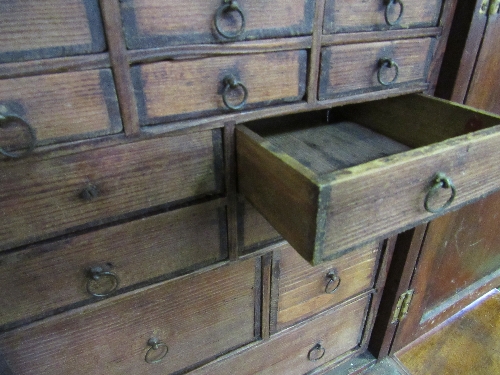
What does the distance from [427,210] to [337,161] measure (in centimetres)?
17

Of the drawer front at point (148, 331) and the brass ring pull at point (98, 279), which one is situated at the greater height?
the brass ring pull at point (98, 279)

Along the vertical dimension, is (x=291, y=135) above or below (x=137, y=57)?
below

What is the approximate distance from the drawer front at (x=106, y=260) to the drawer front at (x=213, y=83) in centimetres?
18

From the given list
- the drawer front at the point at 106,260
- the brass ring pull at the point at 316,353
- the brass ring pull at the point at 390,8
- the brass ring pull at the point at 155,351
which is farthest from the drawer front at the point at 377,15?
the brass ring pull at the point at 316,353

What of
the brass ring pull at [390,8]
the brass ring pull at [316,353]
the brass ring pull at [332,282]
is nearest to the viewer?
the brass ring pull at [390,8]

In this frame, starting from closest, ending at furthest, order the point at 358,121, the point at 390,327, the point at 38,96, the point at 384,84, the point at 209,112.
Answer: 1. the point at 38,96
2. the point at 209,112
3. the point at 384,84
4. the point at 358,121
5. the point at 390,327

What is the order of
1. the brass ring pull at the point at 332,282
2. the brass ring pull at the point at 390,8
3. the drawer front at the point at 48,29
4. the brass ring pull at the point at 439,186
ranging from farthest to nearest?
the brass ring pull at the point at 332,282, the brass ring pull at the point at 390,8, the brass ring pull at the point at 439,186, the drawer front at the point at 48,29

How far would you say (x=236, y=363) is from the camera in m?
0.95

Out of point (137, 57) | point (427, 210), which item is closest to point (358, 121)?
point (427, 210)

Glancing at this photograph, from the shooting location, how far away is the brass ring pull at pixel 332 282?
0.94 meters

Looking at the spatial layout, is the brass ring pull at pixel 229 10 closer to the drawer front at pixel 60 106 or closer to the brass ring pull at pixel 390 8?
the drawer front at pixel 60 106

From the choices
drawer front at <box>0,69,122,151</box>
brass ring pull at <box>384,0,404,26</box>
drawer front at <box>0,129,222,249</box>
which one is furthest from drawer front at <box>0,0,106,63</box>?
brass ring pull at <box>384,0,404,26</box>

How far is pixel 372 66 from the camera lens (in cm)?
72

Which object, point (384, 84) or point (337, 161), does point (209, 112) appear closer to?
point (337, 161)
